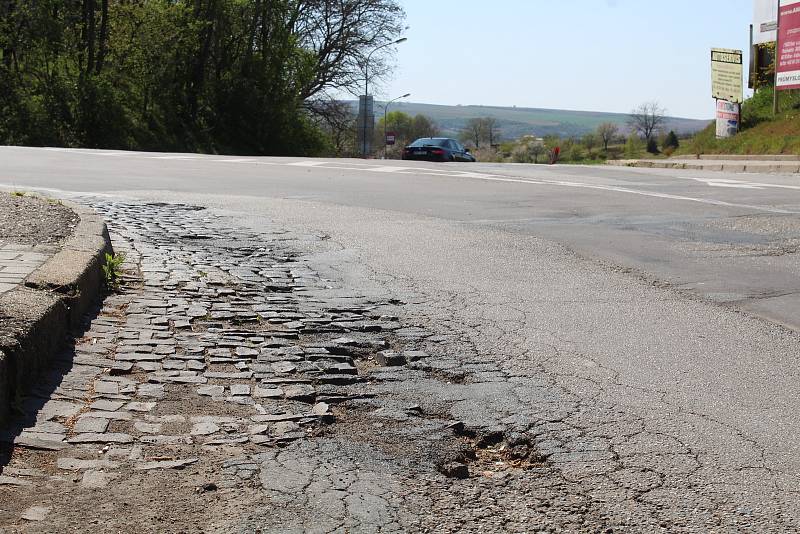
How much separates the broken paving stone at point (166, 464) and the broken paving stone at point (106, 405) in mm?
650

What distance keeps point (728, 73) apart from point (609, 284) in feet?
106

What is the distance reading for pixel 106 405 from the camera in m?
4.05

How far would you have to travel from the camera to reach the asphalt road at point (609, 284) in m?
3.63

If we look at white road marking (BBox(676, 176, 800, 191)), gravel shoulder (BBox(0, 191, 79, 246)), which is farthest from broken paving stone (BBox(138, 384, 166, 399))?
white road marking (BBox(676, 176, 800, 191))

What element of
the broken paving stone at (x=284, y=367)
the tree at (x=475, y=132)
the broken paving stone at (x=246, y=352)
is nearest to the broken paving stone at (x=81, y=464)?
the broken paving stone at (x=284, y=367)

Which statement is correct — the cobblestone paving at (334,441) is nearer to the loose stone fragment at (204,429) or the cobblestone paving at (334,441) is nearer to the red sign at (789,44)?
the loose stone fragment at (204,429)

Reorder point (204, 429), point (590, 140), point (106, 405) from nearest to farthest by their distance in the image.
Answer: point (204, 429) < point (106, 405) < point (590, 140)

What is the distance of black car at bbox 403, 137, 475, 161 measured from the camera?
1377 inches

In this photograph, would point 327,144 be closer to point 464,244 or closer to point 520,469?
point 464,244

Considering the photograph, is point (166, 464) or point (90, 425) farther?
point (90, 425)

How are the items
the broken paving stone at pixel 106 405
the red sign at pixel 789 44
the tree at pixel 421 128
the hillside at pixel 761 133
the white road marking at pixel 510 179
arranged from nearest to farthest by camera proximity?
the broken paving stone at pixel 106 405 < the white road marking at pixel 510 179 < the red sign at pixel 789 44 < the hillside at pixel 761 133 < the tree at pixel 421 128

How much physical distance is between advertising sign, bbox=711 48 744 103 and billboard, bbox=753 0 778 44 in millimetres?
907

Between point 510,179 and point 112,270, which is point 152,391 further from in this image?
point 510,179

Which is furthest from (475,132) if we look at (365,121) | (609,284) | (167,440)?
(167,440)
